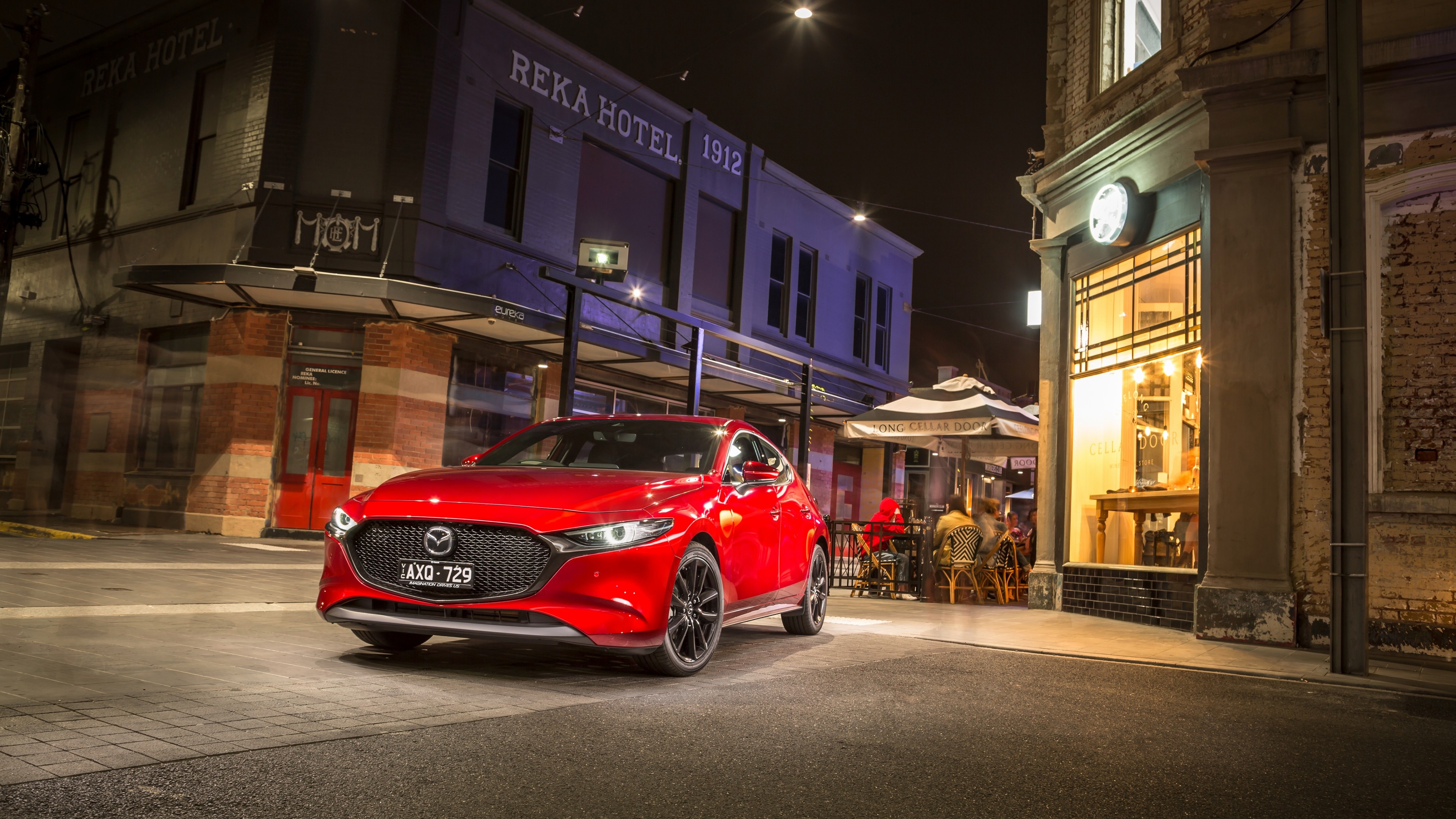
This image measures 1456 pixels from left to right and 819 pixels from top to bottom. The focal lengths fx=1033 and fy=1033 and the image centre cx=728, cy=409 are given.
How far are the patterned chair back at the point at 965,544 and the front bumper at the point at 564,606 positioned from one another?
851cm

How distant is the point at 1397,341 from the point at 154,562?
1247cm

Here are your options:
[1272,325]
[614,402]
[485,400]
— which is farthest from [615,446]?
[614,402]

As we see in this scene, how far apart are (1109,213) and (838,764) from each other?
392 inches

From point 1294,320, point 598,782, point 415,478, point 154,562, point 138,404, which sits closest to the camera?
point 598,782

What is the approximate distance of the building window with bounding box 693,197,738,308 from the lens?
24953 millimetres

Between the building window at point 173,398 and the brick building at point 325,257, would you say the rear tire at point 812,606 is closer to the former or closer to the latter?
the brick building at point 325,257

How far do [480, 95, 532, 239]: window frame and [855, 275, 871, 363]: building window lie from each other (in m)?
14.1

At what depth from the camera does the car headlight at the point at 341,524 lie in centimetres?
555

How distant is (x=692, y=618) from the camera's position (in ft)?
19.4

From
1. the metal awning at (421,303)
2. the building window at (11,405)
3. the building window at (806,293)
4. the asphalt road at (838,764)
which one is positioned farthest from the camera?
the building window at (806,293)

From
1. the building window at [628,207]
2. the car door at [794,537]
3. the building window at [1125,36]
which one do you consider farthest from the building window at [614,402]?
the car door at [794,537]

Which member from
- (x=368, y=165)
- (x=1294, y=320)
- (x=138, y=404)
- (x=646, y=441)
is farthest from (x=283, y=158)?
(x=1294, y=320)

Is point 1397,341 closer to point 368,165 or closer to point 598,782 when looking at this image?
point 598,782

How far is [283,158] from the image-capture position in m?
18.0
